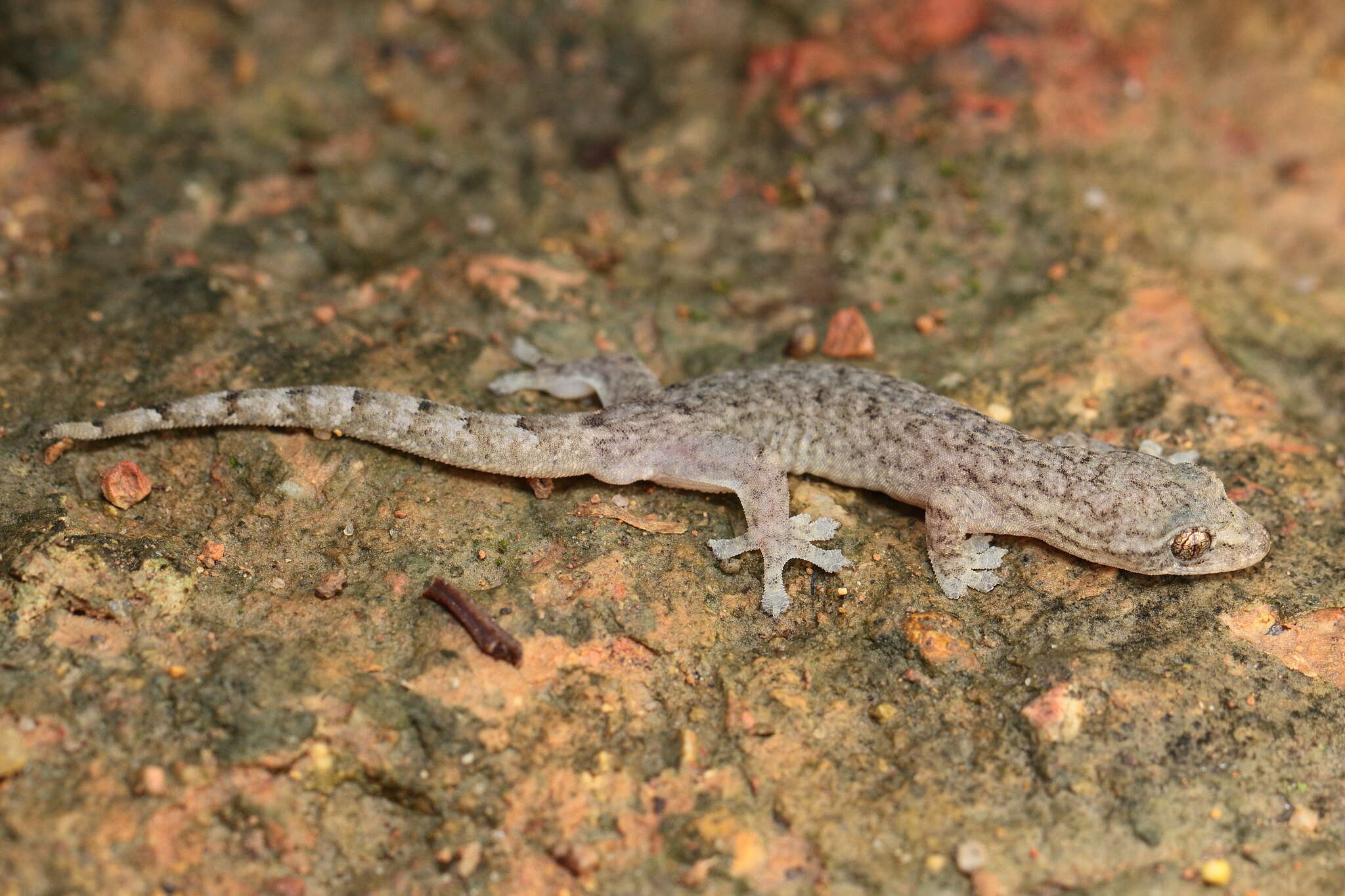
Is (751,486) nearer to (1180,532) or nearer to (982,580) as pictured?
(982,580)

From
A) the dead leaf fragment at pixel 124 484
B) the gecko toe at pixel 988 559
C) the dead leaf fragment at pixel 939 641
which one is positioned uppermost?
the dead leaf fragment at pixel 124 484

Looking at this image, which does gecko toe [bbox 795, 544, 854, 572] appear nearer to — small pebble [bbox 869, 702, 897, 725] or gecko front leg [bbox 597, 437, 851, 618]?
gecko front leg [bbox 597, 437, 851, 618]

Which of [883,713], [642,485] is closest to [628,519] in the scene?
[642,485]

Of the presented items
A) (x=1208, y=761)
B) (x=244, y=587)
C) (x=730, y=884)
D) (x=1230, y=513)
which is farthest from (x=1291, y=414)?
(x=244, y=587)

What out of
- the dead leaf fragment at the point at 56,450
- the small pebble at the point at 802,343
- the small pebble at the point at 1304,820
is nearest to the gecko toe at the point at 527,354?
the small pebble at the point at 802,343

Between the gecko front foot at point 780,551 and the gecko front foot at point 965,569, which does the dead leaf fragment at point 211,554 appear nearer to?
the gecko front foot at point 780,551
